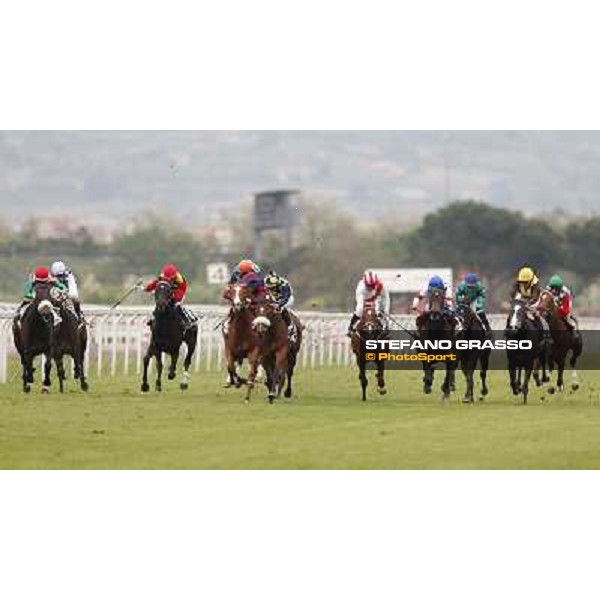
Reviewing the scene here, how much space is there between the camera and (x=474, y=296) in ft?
80.5

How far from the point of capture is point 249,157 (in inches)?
6969

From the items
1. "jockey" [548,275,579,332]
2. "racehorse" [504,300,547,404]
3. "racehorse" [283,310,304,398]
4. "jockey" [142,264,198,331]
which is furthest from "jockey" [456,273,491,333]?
"jockey" [142,264,198,331]

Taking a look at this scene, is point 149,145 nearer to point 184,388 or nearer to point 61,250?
point 61,250

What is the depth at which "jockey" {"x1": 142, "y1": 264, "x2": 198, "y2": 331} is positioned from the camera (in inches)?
984

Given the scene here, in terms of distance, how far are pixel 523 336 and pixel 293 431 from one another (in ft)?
20.7

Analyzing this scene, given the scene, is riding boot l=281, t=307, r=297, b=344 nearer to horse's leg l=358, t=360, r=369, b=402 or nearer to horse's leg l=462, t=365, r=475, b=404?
horse's leg l=358, t=360, r=369, b=402

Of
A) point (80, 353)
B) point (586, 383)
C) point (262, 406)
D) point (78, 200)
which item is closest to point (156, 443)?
A: point (262, 406)

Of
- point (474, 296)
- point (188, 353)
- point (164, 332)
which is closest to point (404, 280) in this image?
point (188, 353)

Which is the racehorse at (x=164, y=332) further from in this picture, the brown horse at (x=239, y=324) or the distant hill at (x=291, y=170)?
the distant hill at (x=291, y=170)

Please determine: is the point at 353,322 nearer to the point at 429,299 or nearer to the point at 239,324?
the point at 429,299

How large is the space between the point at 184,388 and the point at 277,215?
7966cm

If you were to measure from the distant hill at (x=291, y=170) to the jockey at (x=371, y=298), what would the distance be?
120 metres

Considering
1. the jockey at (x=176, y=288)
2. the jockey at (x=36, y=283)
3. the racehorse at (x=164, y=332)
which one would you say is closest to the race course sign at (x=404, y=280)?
the jockey at (x=176, y=288)

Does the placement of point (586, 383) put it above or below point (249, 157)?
below
